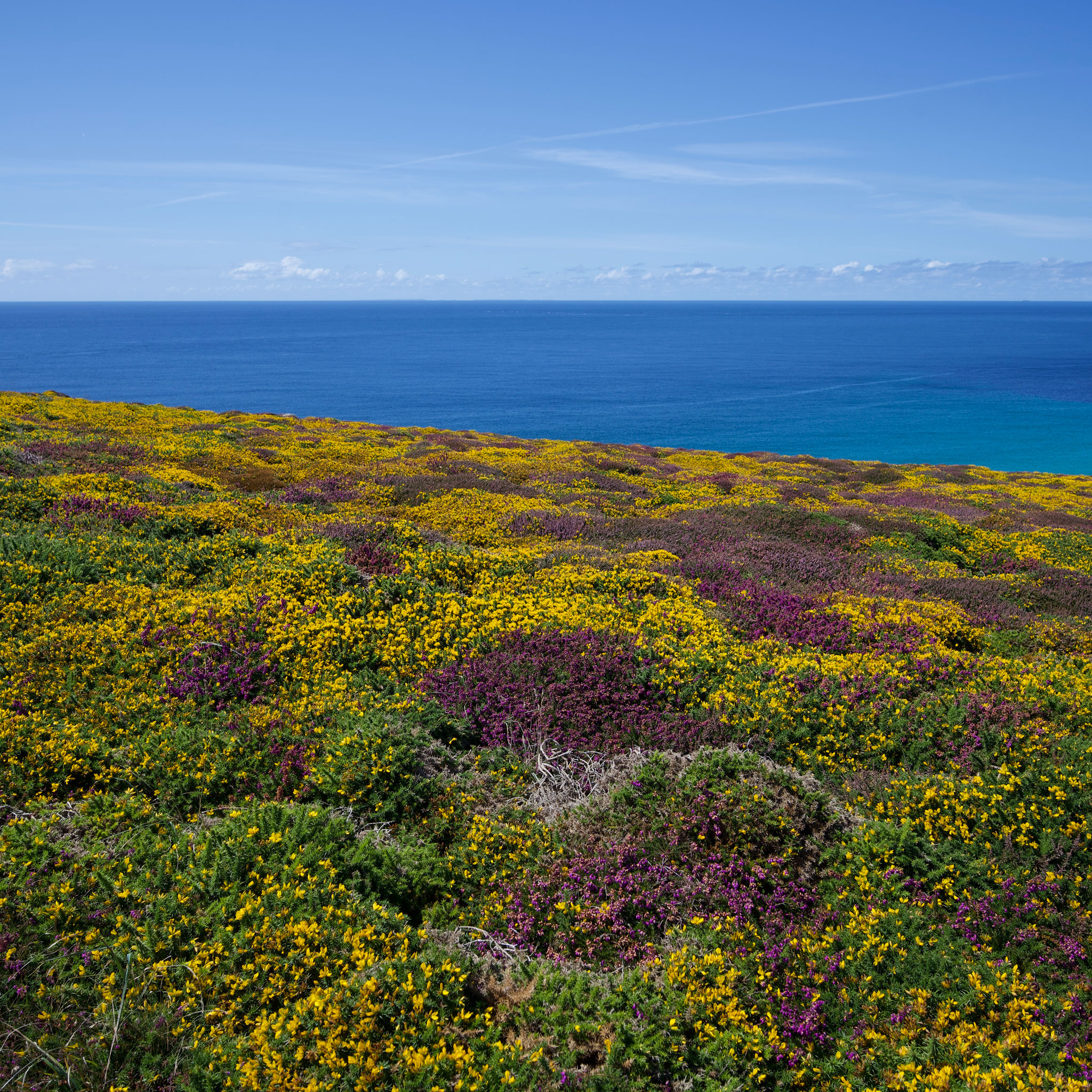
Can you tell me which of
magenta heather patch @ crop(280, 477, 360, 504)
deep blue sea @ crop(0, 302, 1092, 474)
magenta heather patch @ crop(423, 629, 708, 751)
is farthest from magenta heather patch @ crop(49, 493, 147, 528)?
deep blue sea @ crop(0, 302, 1092, 474)

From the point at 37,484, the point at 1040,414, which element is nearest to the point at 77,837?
the point at 37,484

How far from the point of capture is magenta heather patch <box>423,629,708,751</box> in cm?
962

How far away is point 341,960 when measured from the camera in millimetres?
5762

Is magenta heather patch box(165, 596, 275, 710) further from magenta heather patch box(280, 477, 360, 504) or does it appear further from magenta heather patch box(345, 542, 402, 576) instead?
magenta heather patch box(280, 477, 360, 504)

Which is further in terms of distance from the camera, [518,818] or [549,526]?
[549,526]

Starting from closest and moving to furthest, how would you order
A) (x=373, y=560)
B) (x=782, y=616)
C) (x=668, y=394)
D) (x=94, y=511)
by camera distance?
(x=782, y=616), (x=373, y=560), (x=94, y=511), (x=668, y=394)

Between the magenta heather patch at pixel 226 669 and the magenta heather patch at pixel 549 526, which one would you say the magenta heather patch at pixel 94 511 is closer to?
the magenta heather patch at pixel 226 669

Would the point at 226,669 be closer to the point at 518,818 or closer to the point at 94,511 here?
the point at 518,818

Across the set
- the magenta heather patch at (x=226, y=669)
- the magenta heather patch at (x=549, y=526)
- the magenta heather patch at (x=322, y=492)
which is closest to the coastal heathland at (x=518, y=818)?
the magenta heather patch at (x=226, y=669)

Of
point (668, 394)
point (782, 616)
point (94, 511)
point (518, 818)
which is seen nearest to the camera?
point (518, 818)

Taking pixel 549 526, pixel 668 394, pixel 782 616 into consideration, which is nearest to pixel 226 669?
pixel 782 616

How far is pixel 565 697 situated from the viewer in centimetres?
1012

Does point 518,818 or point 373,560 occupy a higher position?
point 373,560

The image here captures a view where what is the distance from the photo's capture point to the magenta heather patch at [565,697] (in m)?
9.62
